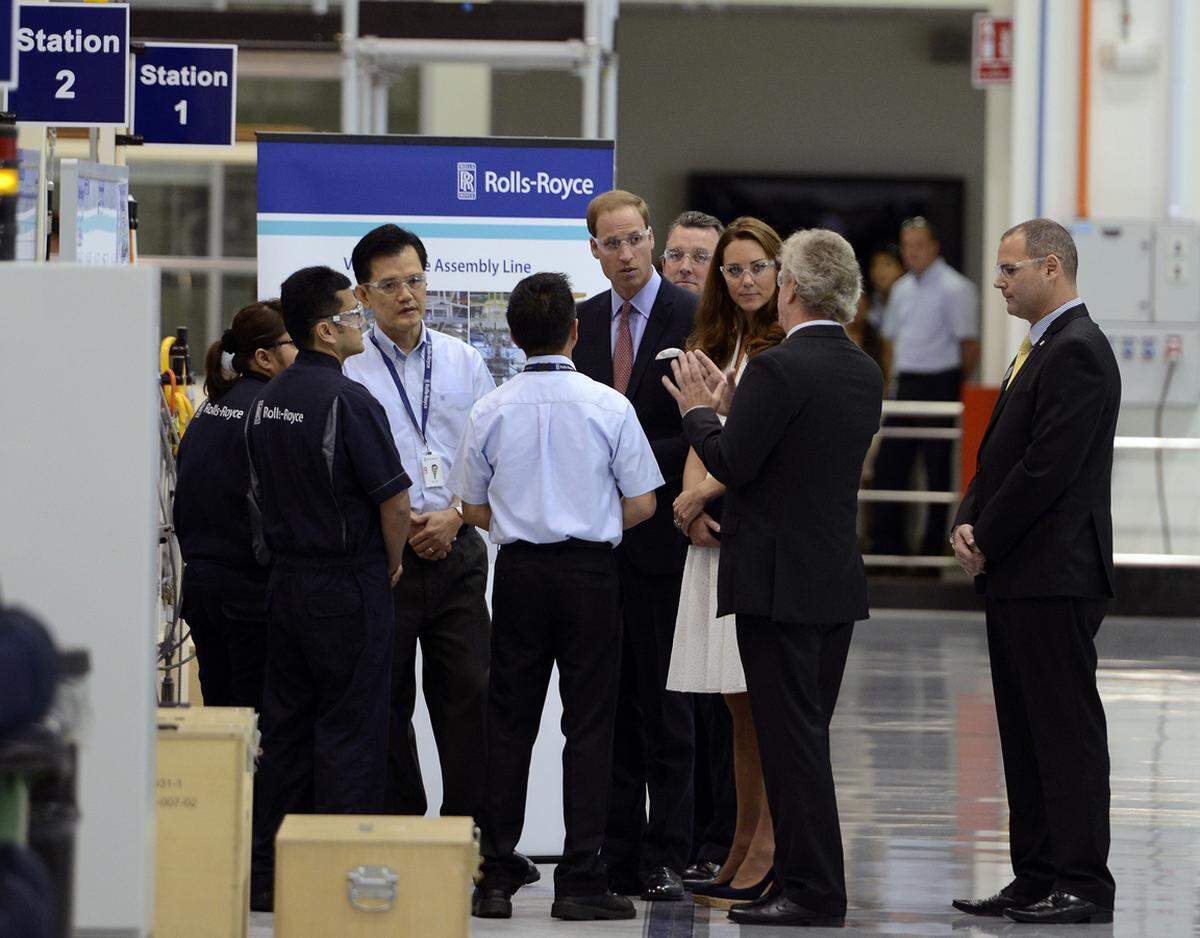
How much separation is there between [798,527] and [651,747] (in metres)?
0.78

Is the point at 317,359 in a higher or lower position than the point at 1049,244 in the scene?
lower

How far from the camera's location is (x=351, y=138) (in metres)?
5.37

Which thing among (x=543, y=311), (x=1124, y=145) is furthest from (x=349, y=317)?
(x=1124, y=145)

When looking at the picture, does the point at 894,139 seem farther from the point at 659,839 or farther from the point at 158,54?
the point at 659,839

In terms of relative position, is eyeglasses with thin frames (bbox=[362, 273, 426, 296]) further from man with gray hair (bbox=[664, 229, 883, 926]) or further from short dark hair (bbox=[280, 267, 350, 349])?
man with gray hair (bbox=[664, 229, 883, 926])

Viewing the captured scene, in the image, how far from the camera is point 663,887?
4758 mm

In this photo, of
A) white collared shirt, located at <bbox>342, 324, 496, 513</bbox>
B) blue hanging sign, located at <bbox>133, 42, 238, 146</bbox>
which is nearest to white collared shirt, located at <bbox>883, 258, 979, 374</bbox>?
blue hanging sign, located at <bbox>133, 42, 238, 146</bbox>

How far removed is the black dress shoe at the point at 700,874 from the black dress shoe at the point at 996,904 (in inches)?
24.8

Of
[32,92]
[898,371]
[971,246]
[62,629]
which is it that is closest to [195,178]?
[898,371]

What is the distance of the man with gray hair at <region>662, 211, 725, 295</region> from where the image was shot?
538 centimetres

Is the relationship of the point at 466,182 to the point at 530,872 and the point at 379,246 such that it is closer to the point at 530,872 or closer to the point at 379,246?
the point at 379,246

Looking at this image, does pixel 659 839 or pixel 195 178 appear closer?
pixel 659 839

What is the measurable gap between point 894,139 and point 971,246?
970 millimetres

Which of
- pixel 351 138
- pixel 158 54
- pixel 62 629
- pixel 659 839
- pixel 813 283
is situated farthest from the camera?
pixel 158 54
